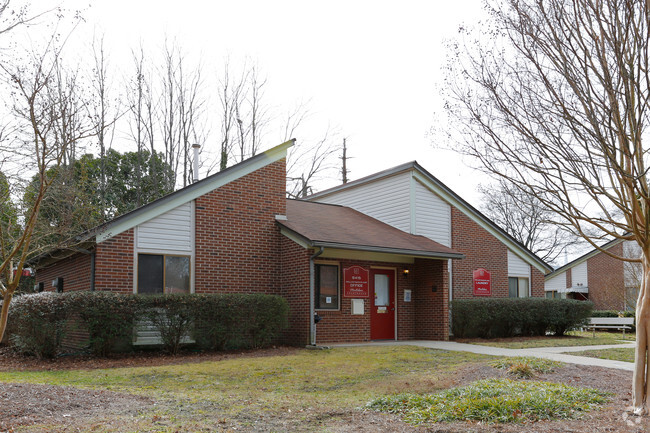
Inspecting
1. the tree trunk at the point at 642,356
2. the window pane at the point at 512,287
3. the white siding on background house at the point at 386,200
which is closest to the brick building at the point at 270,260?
the white siding on background house at the point at 386,200

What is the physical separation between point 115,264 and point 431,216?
11131 mm

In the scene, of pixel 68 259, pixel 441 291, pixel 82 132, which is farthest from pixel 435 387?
pixel 68 259

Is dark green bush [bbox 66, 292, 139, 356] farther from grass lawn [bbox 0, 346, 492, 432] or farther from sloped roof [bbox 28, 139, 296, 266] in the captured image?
grass lawn [bbox 0, 346, 492, 432]

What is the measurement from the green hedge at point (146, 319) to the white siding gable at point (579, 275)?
31151 mm

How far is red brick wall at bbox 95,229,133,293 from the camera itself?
1369 centimetres

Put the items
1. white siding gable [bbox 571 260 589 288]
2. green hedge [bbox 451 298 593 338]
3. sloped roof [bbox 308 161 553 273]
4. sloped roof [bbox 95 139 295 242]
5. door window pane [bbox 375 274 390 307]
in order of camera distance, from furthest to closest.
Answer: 1. white siding gable [bbox 571 260 589 288]
2. sloped roof [bbox 308 161 553 273]
3. green hedge [bbox 451 298 593 338]
4. door window pane [bbox 375 274 390 307]
5. sloped roof [bbox 95 139 295 242]

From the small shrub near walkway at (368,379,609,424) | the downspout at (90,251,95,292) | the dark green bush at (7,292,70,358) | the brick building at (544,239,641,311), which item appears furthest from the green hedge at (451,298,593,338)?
the brick building at (544,239,641,311)

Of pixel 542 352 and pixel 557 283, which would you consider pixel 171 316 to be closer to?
pixel 542 352

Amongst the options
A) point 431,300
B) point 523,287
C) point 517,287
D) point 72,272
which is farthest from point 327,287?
point 523,287

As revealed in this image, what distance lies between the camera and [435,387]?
28.5ft

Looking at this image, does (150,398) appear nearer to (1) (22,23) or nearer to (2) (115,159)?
(1) (22,23)

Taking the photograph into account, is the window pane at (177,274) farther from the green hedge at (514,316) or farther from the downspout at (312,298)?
the green hedge at (514,316)

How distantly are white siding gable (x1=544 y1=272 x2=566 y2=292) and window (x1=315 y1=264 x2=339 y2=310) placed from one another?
1162 inches

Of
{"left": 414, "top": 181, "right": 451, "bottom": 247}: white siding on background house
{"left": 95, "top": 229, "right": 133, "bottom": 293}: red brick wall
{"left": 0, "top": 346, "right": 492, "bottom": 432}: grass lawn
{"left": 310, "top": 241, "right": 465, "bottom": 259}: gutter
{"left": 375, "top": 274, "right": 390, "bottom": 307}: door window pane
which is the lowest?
{"left": 0, "top": 346, "right": 492, "bottom": 432}: grass lawn
